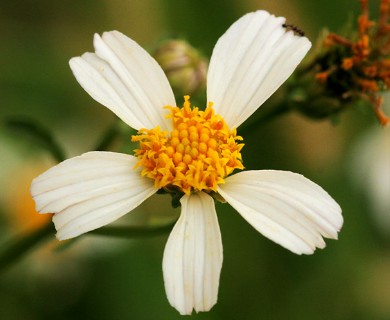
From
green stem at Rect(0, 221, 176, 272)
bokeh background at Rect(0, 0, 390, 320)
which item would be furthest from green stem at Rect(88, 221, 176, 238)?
bokeh background at Rect(0, 0, 390, 320)

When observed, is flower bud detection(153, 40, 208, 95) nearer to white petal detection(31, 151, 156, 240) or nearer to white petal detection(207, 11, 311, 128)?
white petal detection(207, 11, 311, 128)

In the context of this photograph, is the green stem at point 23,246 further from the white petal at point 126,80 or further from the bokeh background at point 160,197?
the bokeh background at point 160,197

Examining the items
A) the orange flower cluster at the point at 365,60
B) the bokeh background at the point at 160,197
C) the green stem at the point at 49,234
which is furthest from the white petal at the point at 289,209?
the bokeh background at the point at 160,197

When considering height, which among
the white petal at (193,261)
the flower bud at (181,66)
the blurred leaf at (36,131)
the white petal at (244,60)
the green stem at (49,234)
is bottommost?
the white petal at (193,261)

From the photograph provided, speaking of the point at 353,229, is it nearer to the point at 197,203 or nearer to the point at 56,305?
the point at 56,305

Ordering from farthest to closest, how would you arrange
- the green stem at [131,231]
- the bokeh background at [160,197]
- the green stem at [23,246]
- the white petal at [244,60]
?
the bokeh background at [160,197] → the green stem at [23,246] → the green stem at [131,231] → the white petal at [244,60]

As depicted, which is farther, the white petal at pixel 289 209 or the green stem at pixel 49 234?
the green stem at pixel 49 234

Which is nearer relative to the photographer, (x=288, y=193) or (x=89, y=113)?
(x=288, y=193)

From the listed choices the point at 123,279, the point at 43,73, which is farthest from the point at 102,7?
the point at 123,279
